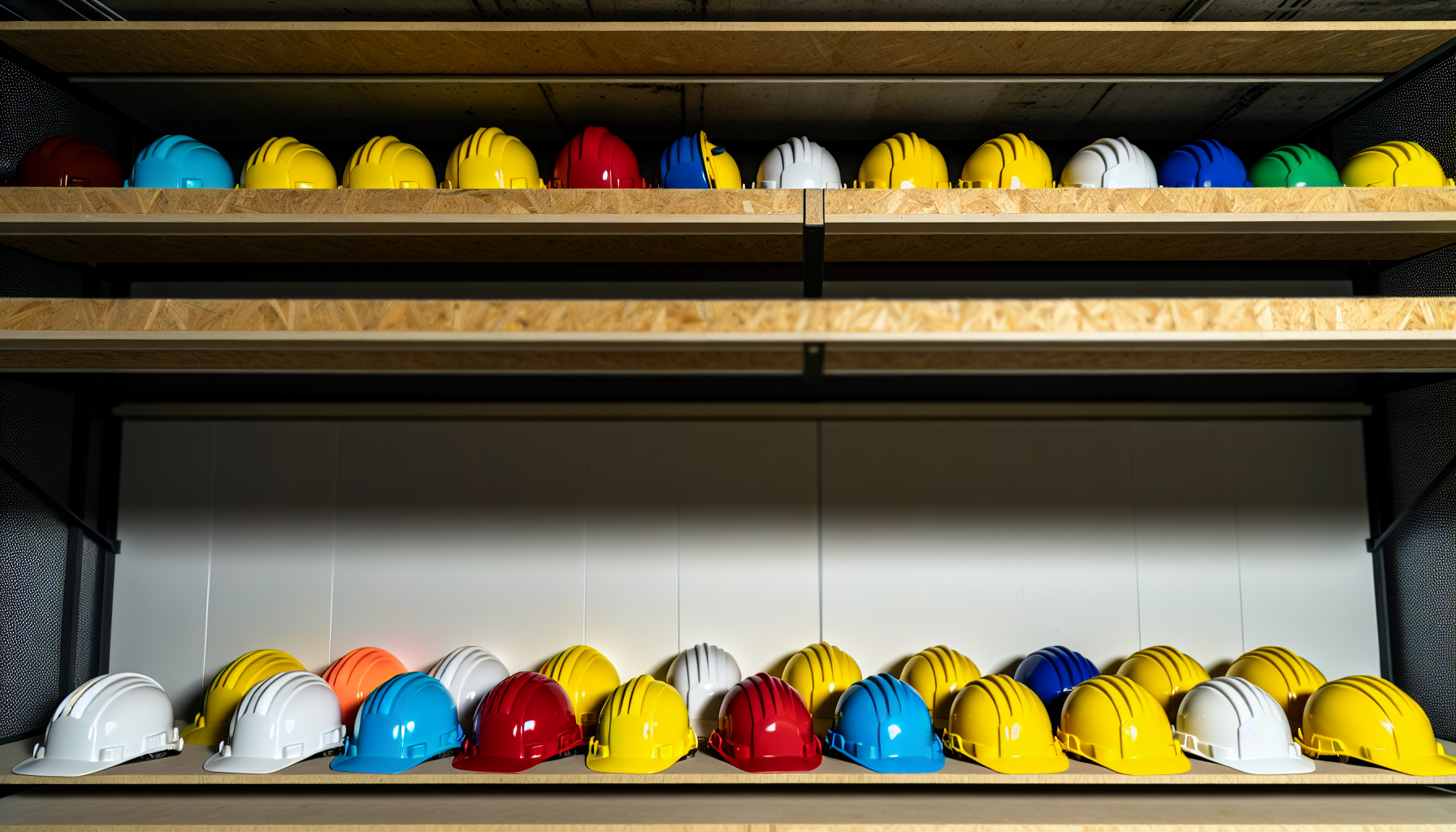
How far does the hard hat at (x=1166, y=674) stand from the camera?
11.6ft

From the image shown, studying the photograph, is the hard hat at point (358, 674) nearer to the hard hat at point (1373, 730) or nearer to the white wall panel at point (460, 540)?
the white wall panel at point (460, 540)

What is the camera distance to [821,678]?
3.60 meters

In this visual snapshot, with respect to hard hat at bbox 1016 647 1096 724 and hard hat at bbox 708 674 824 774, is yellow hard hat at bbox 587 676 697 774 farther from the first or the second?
hard hat at bbox 1016 647 1096 724

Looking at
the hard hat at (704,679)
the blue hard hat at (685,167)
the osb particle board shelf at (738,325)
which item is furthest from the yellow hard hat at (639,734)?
the blue hard hat at (685,167)

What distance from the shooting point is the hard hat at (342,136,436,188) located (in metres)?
3.51

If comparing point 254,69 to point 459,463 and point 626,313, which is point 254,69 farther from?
point 626,313

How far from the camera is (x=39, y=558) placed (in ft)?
12.5

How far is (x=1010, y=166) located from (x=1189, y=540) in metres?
2.21

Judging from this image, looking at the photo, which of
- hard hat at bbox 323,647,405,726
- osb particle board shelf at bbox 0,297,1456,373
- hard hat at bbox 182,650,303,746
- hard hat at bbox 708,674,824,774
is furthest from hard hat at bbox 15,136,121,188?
hard hat at bbox 708,674,824,774

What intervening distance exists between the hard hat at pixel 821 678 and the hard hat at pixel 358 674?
1886 millimetres

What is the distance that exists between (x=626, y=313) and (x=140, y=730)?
2.67 meters

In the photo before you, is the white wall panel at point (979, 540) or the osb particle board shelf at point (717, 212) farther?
the white wall panel at point (979, 540)

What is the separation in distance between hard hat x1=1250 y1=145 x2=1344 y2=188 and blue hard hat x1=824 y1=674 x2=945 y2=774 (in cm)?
279

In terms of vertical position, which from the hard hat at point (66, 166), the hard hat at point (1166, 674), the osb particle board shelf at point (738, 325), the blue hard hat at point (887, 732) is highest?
the hard hat at point (66, 166)
